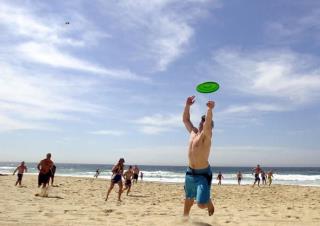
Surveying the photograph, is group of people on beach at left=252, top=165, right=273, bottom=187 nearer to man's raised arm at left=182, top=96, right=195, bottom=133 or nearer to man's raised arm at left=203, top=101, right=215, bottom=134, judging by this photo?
man's raised arm at left=182, top=96, right=195, bottom=133

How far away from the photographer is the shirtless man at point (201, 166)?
19.2 ft

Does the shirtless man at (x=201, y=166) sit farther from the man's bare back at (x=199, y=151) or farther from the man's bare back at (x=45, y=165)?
the man's bare back at (x=45, y=165)

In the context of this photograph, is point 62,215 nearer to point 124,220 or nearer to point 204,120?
point 124,220

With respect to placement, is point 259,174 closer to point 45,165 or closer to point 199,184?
point 45,165

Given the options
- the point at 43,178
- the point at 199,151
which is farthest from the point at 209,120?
the point at 43,178

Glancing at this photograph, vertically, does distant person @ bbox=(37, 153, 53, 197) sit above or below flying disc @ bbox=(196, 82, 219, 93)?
below

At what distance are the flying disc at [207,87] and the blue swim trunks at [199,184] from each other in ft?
3.92

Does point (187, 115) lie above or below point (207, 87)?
below

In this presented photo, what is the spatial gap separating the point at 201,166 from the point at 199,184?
0.93 feet

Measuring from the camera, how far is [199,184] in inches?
236

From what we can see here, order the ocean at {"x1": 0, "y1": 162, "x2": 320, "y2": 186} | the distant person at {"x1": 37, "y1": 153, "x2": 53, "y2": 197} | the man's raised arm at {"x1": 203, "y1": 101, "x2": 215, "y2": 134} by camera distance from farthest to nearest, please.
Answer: the ocean at {"x1": 0, "y1": 162, "x2": 320, "y2": 186}
the distant person at {"x1": 37, "y1": 153, "x2": 53, "y2": 197}
the man's raised arm at {"x1": 203, "y1": 101, "x2": 215, "y2": 134}

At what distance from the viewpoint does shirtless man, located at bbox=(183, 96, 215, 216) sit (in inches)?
230

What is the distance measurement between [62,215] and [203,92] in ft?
13.2

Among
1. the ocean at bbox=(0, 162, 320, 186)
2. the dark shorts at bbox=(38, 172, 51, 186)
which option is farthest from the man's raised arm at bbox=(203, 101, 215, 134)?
the ocean at bbox=(0, 162, 320, 186)
